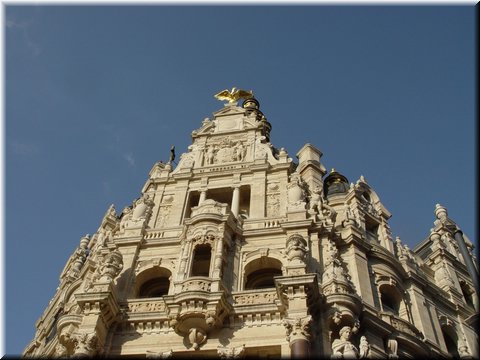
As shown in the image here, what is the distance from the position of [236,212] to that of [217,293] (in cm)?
720

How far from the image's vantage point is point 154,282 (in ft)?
85.8

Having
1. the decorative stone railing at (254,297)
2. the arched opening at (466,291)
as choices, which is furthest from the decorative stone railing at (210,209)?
the arched opening at (466,291)

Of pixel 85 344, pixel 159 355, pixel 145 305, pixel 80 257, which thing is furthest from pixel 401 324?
pixel 80 257

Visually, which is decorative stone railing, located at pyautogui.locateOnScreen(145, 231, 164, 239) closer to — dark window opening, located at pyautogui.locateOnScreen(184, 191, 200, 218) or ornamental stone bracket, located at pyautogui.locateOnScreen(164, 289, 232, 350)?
dark window opening, located at pyautogui.locateOnScreen(184, 191, 200, 218)

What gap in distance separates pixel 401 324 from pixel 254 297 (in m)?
6.38

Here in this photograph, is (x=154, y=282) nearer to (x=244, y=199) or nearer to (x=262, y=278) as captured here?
(x=262, y=278)

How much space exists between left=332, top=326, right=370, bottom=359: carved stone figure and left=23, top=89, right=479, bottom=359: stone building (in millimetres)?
52

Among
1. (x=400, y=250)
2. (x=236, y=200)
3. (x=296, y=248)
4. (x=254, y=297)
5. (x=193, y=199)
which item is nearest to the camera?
(x=254, y=297)

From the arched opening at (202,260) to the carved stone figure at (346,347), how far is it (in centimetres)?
693

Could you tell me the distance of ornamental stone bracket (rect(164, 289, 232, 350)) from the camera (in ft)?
70.1

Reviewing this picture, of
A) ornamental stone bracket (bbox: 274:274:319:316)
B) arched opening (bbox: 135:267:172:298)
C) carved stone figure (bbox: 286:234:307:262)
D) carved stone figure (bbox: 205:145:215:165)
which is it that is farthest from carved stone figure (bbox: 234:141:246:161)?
ornamental stone bracket (bbox: 274:274:319:316)

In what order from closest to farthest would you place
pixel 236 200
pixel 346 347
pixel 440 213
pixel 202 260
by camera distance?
pixel 346 347, pixel 202 260, pixel 236 200, pixel 440 213

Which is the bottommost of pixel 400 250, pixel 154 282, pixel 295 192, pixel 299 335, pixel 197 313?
pixel 299 335

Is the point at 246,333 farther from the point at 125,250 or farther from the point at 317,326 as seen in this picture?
the point at 125,250
